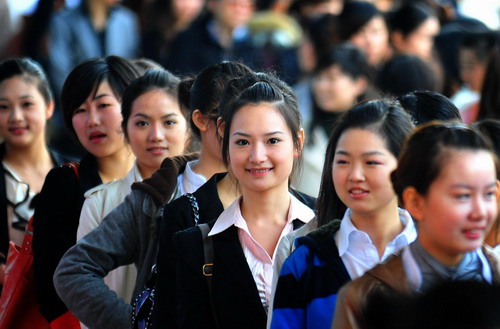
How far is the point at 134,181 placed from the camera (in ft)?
17.5

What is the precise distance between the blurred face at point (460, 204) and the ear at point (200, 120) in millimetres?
1609

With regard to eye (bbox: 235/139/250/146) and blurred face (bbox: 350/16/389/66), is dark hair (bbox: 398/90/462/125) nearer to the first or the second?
eye (bbox: 235/139/250/146)

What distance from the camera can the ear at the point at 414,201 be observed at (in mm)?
3656

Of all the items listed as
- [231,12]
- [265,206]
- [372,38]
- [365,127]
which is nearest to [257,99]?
[265,206]

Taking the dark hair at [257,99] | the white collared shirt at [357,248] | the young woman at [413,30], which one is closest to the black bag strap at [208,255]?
the dark hair at [257,99]

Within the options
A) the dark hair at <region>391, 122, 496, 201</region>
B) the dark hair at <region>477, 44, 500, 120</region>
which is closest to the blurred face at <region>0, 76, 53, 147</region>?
the dark hair at <region>477, 44, 500, 120</region>

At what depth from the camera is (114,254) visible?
15.9ft

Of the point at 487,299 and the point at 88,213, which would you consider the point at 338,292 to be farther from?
the point at 88,213

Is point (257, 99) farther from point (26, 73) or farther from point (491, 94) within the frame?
point (491, 94)

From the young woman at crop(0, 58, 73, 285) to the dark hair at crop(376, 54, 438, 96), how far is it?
3.25 m

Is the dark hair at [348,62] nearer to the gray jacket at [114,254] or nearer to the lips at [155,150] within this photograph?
the lips at [155,150]

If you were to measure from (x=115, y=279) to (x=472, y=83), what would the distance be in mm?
4316

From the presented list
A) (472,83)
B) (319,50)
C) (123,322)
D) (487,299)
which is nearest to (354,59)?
(472,83)

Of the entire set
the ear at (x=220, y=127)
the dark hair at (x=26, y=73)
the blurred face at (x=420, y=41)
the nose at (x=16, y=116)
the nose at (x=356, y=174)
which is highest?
the blurred face at (x=420, y=41)
